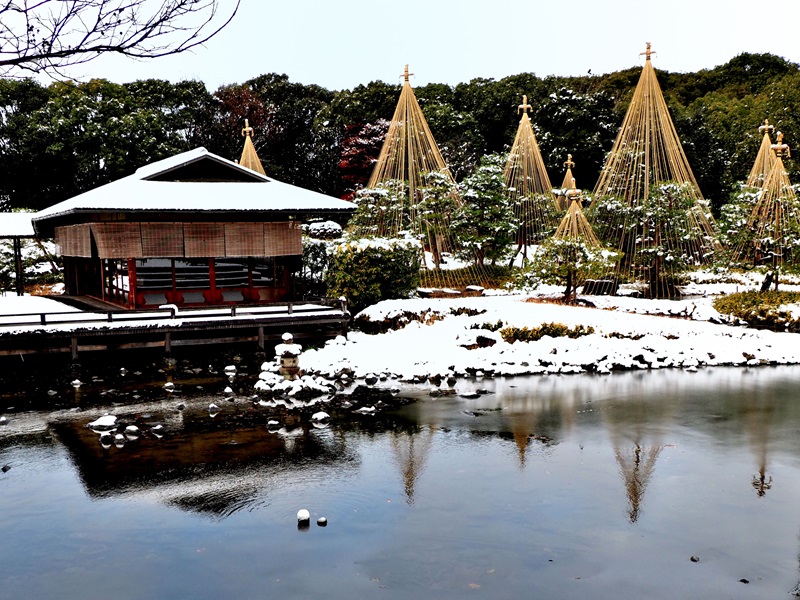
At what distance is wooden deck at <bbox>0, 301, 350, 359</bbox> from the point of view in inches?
572

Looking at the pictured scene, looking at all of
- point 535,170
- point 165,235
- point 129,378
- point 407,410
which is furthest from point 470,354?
point 535,170

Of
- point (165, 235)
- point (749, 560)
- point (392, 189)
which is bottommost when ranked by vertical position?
point (749, 560)

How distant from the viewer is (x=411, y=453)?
9.08 m

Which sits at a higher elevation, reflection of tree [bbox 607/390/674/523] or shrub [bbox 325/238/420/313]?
shrub [bbox 325/238/420/313]

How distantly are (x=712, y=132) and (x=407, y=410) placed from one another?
3401cm

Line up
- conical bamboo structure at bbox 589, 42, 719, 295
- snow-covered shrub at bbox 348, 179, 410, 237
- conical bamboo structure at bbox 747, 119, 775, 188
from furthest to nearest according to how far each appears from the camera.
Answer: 1. conical bamboo structure at bbox 747, 119, 775, 188
2. snow-covered shrub at bbox 348, 179, 410, 237
3. conical bamboo structure at bbox 589, 42, 719, 295

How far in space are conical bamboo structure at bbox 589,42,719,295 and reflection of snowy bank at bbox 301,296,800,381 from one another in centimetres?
394

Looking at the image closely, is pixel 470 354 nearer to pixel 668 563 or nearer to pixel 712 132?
pixel 668 563

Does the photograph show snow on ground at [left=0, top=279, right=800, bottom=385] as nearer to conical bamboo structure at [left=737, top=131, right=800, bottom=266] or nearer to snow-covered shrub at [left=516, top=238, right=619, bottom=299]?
snow-covered shrub at [left=516, top=238, right=619, bottom=299]

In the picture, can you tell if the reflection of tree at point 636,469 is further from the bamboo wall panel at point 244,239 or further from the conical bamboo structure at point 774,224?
the conical bamboo structure at point 774,224

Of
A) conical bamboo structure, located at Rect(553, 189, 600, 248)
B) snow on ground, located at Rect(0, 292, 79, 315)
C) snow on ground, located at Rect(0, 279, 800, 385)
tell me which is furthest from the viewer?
conical bamboo structure, located at Rect(553, 189, 600, 248)

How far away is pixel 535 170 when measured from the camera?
26.8 metres

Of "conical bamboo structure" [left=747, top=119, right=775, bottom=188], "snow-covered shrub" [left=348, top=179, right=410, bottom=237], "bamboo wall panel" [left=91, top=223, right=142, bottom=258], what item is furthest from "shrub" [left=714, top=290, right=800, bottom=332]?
"bamboo wall panel" [left=91, top=223, right=142, bottom=258]

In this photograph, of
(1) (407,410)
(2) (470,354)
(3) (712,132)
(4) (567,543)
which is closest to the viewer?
(4) (567,543)
